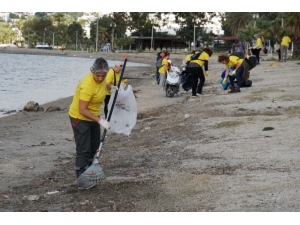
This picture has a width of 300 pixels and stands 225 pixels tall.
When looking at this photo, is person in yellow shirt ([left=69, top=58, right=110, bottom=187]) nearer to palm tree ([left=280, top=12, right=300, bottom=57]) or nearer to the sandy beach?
the sandy beach

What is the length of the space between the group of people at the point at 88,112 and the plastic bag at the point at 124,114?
2.54 feet

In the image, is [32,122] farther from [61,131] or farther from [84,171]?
[84,171]

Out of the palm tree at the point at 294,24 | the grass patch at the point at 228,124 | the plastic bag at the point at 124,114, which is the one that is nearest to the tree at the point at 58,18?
the palm tree at the point at 294,24

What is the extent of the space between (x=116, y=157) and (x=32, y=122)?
23.3 feet

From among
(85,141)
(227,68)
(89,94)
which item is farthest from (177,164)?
(227,68)

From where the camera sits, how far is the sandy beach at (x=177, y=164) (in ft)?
23.5

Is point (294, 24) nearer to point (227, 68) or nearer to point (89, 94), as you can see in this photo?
point (227, 68)

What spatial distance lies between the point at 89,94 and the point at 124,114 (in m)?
1.37

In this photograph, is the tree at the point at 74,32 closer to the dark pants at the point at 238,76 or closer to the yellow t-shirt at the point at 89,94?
the dark pants at the point at 238,76

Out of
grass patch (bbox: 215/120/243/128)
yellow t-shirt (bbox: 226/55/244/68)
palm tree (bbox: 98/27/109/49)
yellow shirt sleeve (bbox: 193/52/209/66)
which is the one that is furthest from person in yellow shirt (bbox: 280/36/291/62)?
palm tree (bbox: 98/27/109/49)

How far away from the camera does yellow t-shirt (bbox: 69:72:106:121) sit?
783cm

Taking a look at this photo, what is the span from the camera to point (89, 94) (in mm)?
7836

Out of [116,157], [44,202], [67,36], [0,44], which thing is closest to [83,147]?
[44,202]

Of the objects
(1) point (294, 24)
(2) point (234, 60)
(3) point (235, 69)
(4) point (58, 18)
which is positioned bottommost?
(3) point (235, 69)
